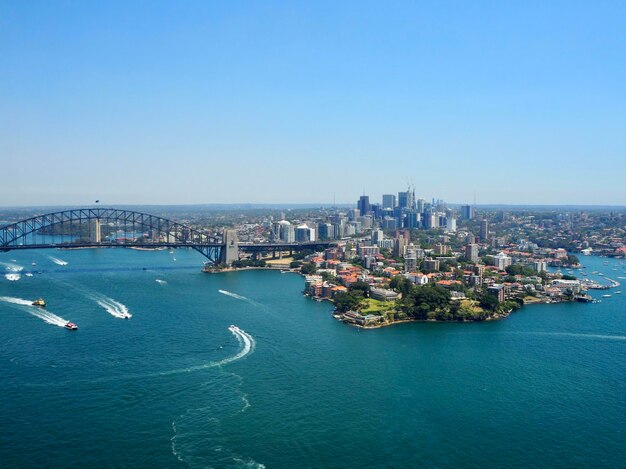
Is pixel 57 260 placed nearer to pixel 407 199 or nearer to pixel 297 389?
pixel 297 389

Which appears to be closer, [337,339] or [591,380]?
[591,380]

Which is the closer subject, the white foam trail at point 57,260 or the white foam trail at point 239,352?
the white foam trail at point 239,352

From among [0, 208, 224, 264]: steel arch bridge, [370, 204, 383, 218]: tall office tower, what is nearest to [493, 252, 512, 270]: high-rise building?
[0, 208, 224, 264]: steel arch bridge

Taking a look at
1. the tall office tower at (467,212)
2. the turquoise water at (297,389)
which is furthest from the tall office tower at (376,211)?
the turquoise water at (297,389)

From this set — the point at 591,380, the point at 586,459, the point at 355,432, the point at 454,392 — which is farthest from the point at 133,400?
the point at 591,380

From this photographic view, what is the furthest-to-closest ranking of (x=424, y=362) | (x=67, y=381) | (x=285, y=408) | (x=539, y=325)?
(x=539, y=325) → (x=424, y=362) → (x=67, y=381) → (x=285, y=408)

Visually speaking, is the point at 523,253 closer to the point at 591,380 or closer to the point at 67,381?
the point at 591,380

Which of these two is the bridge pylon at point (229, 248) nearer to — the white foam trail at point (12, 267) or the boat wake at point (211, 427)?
the white foam trail at point (12, 267)
